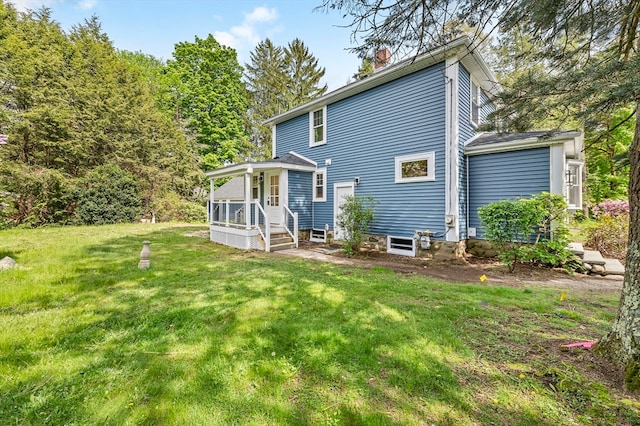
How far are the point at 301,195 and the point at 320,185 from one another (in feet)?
2.91

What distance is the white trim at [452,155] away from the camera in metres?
7.45

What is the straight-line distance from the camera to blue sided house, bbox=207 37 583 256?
7.36m

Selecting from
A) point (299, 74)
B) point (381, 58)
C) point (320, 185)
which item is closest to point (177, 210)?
point (320, 185)

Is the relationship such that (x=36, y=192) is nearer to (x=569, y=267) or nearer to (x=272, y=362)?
(x=272, y=362)

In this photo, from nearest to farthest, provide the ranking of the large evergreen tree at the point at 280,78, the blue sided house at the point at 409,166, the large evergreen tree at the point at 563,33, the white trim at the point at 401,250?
the large evergreen tree at the point at 563,33 < the blue sided house at the point at 409,166 < the white trim at the point at 401,250 < the large evergreen tree at the point at 280,78

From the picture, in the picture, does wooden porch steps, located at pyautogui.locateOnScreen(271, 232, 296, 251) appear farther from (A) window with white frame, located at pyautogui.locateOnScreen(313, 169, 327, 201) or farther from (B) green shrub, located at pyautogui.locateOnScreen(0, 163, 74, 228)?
(B) green shrub, located at pyautogui.locateOnScreen(0, 163, 74, 228)

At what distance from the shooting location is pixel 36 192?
46.0 ft

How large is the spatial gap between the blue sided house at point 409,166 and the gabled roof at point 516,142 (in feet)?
0.09

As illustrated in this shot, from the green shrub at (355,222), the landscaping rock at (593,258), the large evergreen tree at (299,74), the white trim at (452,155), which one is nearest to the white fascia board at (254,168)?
the green shrub at (355,222)

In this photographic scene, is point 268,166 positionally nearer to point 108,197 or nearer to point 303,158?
point 303,158

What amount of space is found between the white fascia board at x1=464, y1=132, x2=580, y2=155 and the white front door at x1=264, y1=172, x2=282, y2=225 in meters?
6.80

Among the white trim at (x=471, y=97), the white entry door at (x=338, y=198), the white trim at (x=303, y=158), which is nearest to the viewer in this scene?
the white trim at (x=471, y=97)

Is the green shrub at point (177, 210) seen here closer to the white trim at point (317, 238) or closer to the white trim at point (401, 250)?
the white trim at point (317, 238)

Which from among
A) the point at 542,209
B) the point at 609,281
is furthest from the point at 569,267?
the point at 542,209
